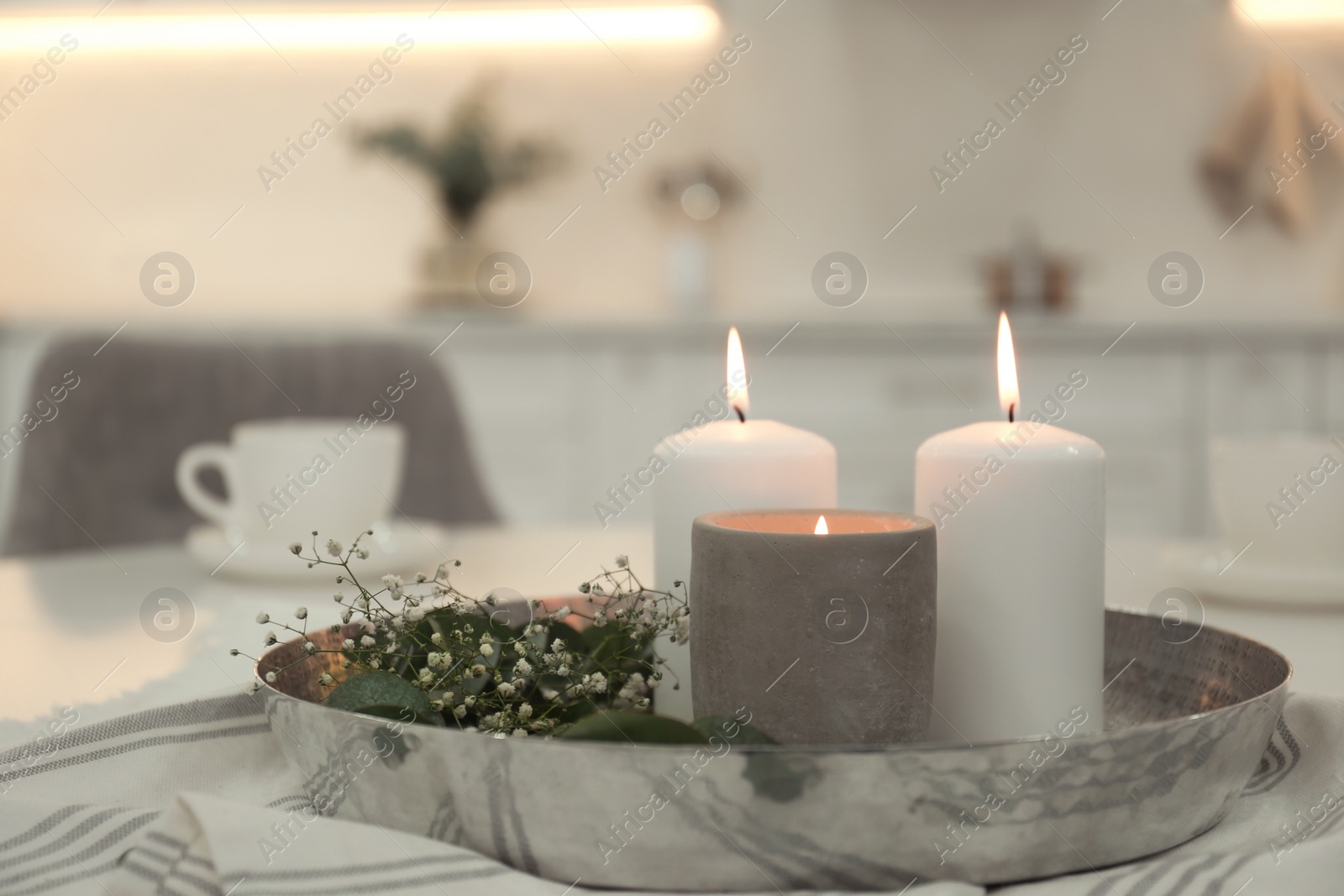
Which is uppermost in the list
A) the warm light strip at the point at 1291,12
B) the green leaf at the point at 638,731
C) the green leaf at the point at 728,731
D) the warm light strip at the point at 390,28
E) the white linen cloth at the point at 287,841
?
the warm light strip at the point at 390,28

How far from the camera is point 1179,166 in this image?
113 inches

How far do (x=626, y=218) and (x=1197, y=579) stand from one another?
2.35 meters

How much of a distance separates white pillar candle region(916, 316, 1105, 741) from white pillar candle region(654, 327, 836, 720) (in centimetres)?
7

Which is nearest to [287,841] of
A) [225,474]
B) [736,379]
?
[736,379]

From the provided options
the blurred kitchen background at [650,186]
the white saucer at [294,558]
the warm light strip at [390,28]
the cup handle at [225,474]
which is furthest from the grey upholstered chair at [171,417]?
the warm light strip at [390,28]

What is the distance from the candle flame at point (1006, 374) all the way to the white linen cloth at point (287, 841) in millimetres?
160

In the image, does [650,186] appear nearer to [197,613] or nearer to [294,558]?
[294,558]

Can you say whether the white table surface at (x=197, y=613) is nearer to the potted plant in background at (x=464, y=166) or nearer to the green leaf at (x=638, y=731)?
the green leaf at (x=638, y=731)

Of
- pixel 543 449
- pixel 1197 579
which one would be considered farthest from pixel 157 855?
pixel 543 449

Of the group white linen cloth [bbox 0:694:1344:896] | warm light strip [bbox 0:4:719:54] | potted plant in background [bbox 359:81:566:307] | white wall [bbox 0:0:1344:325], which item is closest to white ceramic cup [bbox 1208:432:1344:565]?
white linen cloth [bbox 0:694:1344:896]

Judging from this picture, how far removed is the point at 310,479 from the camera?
2.95ft

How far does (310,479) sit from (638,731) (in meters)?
0.62

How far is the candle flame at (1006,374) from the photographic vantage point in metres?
0.47

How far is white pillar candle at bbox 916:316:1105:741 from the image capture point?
42 cm
